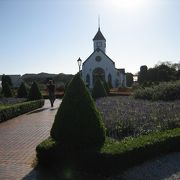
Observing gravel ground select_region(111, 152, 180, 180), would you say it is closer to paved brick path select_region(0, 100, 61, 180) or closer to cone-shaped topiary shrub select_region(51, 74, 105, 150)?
cone-shaped topiary shrub select_region(51, 74, 105, 150)

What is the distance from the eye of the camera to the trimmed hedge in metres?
A: 17.3

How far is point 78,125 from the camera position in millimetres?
8242

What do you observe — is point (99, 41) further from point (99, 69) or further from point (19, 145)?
point (19, 145)

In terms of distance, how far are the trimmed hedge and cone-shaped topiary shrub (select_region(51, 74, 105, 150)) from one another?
9.22 meters

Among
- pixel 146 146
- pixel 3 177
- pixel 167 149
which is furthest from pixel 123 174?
pixel 3 177

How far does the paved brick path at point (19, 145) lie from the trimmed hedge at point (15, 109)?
51cm

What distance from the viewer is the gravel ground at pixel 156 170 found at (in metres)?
7.31

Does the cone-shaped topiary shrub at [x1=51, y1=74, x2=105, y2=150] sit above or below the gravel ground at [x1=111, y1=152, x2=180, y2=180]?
above

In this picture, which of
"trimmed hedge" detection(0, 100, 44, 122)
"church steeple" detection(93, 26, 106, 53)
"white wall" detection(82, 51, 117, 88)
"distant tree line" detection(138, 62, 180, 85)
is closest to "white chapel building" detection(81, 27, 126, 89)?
"white wall" detection(82, 51, 117, 88)

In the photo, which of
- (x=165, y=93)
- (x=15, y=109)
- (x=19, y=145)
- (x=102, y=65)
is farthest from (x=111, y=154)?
(x=102, y=65)

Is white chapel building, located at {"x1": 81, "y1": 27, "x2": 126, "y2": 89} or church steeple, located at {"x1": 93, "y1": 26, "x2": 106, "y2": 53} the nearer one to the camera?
white chapel building, located at {"x1": 81, "y1": 27, "x2": 126, "y2": 89}

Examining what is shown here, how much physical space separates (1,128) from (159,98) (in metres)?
10.3

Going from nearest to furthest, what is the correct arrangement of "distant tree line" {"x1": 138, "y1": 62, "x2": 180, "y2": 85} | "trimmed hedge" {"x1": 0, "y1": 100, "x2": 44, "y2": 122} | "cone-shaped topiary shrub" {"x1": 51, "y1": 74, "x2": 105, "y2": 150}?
"cone-shaped topiary shrub" {"x1": 51, "y1": 74, "x2": 105, "y2": 150}
"trimmed hedge" {"x1": 0, "y1": 100, "x2": 44, "y2": 122}
"distant tree line" {"x1": 138, "y1": 62, "x2": 180, "y2": 85}

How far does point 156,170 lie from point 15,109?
1295 cm
